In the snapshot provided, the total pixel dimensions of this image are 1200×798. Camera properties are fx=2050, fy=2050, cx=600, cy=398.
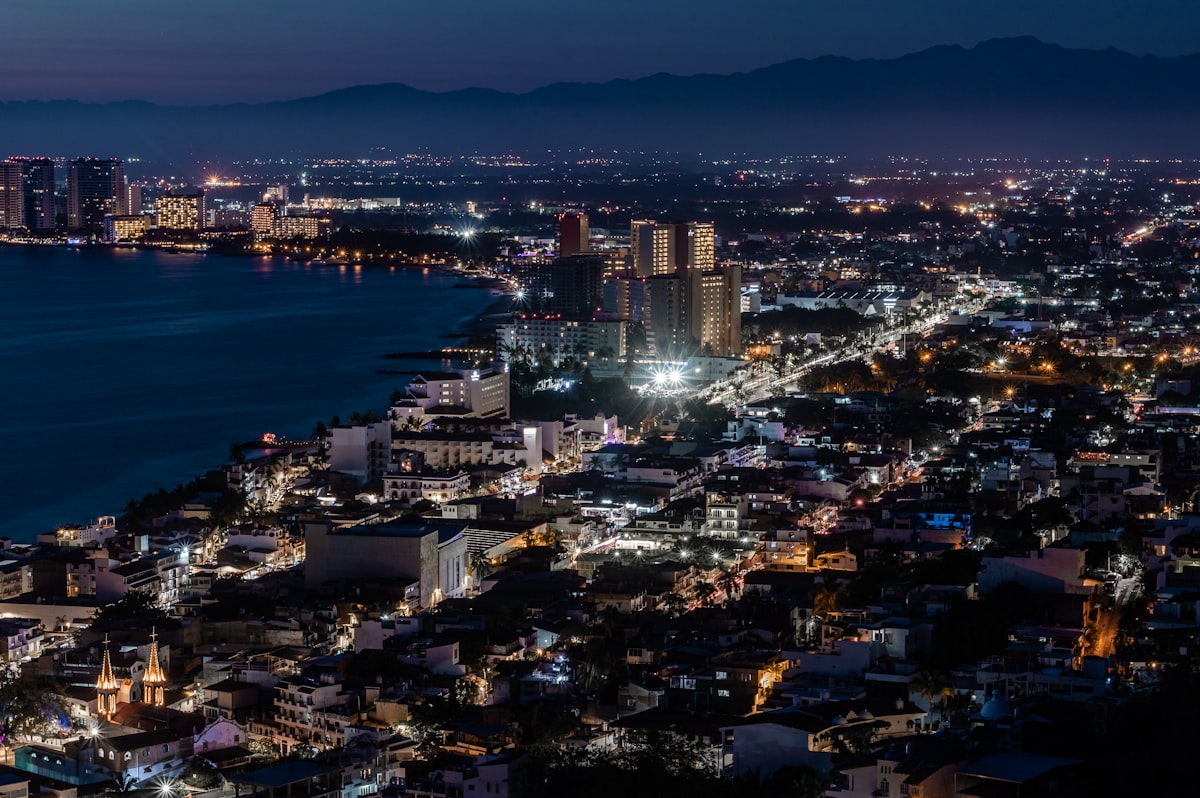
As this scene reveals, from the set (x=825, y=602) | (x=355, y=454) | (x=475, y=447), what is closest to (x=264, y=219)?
(x=475, y=447)

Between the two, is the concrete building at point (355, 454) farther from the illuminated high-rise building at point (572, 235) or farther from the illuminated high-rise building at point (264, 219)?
the illuminated high-rise building at point (264, 219)

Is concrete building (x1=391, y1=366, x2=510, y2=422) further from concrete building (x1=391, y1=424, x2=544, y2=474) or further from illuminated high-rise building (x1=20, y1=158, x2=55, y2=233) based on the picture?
illuminated high-rise building (x1=20, y1=158, x2=55, y2=233)

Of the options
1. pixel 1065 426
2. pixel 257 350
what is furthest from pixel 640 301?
pixel 1065 426

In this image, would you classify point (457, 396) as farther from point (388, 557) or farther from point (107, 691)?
point (107, 691)

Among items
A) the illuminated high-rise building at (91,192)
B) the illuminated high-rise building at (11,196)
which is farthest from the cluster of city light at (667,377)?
the illuminated high-rise building at (11,196)

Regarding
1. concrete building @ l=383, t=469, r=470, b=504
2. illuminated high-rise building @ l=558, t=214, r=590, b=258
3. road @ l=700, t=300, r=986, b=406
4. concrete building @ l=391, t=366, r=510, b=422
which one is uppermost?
illuminated high-rise building @ l=558, t=214, r=590, b=258

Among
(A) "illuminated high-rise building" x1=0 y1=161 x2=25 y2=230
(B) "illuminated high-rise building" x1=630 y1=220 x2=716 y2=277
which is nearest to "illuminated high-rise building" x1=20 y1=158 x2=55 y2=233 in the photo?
(A) "illuminated high-rise building" x1=0 y1=161 x2=25 y2=230
